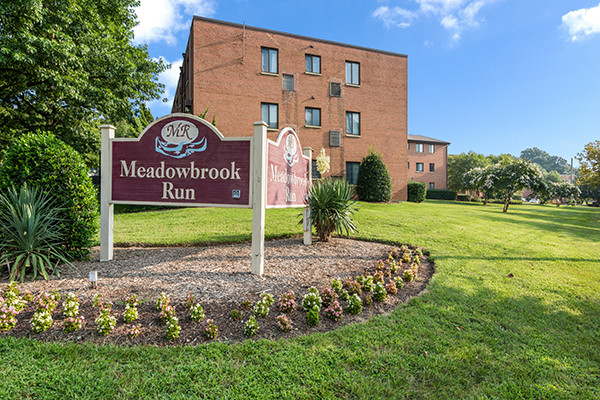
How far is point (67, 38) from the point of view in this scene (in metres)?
12.1

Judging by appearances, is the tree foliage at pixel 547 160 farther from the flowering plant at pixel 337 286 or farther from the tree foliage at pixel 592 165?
the flowering plant at pixel 337 286

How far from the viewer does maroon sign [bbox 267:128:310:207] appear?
5125 mm

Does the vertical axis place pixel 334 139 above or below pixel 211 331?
above

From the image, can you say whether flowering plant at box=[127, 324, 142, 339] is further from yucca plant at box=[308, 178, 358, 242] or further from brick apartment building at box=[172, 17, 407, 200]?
brick apartment building at box=[172, 17, 407, 200]

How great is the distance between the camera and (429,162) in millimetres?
48438

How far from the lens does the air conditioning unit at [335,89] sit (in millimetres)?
21391

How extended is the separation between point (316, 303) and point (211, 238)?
15.6 feet

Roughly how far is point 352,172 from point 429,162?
31.2 metres

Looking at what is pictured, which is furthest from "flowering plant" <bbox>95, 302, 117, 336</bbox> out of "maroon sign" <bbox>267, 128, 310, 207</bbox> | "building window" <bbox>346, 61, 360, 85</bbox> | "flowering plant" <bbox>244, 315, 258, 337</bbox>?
"building window" <bbox>346, 61, 360, 85</bbox>

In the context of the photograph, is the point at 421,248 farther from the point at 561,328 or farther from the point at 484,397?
the point at 484,397

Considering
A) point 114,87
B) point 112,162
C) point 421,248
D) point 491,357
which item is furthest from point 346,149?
point 491,357

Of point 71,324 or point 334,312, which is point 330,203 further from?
point 71,324

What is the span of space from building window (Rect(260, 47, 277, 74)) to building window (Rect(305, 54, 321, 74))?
7.64 feet

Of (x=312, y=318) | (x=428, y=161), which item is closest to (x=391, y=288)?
(x=312, y=318)
